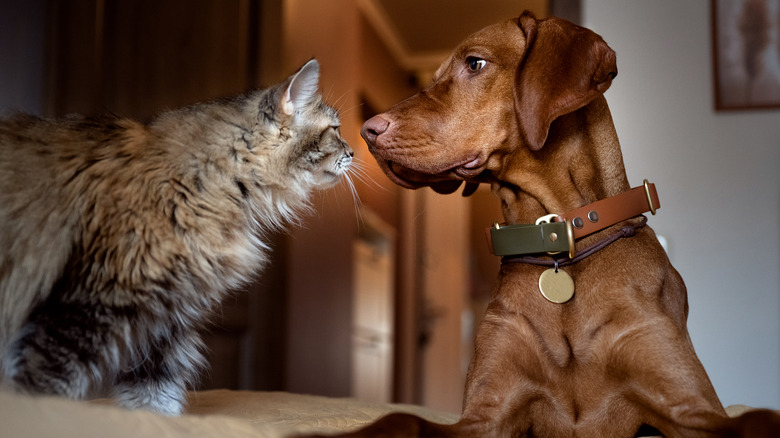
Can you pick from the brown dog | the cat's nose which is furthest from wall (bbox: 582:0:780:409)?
the cat's nose

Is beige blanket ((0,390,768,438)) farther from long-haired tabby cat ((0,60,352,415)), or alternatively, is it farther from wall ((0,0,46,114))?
wall ((0,0,46,114))

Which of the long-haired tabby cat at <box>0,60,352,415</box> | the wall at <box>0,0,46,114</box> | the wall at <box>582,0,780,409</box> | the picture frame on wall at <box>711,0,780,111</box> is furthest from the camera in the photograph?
the wall at <box>0,0,46,114</box>

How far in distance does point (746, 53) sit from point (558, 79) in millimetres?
1785

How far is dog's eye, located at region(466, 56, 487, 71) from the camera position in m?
1.57

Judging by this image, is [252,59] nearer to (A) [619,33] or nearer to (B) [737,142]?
(A) [619,33]

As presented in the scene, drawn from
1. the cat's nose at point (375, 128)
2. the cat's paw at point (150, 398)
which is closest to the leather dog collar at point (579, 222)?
the cat's nose at point (375, 128)

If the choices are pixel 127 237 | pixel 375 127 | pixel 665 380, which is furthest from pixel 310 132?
pixel 665 380

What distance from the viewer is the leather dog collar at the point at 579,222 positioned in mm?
1429

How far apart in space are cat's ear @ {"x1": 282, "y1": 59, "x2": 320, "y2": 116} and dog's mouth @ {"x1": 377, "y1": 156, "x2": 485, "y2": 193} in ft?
0.83

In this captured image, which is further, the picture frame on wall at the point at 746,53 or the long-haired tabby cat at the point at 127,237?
the picture frame on wall at the point at 746,53

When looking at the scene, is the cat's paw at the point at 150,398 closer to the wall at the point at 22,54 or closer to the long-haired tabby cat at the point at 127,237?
the long-haired tabby cat at the point at 127,237

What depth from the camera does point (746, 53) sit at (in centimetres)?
284

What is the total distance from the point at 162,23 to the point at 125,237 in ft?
6.90

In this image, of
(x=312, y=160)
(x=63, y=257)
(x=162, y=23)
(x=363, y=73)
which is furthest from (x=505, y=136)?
(x=363, y=73)
